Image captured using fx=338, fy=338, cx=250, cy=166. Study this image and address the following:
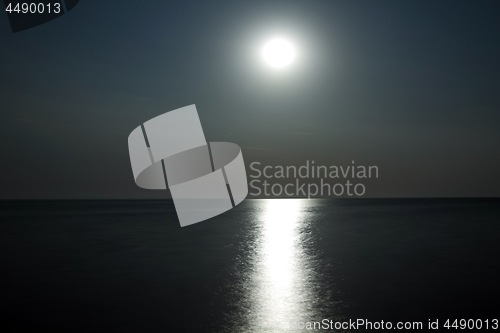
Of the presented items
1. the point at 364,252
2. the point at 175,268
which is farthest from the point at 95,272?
the point at 364,252

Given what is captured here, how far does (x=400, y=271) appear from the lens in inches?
419

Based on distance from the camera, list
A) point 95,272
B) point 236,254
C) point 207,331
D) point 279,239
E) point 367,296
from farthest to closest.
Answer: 1. point 279,239
2. point 236,254
3. point 95,272
4. point 367,296
5. point 207,331

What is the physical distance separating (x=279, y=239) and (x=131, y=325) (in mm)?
13105

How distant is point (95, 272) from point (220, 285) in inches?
171

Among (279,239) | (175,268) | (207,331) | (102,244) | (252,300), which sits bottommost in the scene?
(279,239)

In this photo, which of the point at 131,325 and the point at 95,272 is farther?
the point at 95,272

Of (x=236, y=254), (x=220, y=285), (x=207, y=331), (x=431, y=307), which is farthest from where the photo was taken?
(x=236, y=254)

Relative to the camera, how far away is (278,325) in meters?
6.09

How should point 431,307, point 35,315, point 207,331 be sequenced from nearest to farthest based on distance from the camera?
point 207,331 → point 35,315 → point 431,307

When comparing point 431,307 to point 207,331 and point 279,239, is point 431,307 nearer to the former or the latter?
point 207,331

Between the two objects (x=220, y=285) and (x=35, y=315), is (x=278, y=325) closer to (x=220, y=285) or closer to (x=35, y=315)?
(x=220, y=285)

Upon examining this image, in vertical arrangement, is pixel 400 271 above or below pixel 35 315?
below

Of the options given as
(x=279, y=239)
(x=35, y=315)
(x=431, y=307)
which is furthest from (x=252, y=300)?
(x=279, y=239)

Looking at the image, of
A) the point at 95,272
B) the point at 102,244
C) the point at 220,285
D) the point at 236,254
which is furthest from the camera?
the point at 102,244
